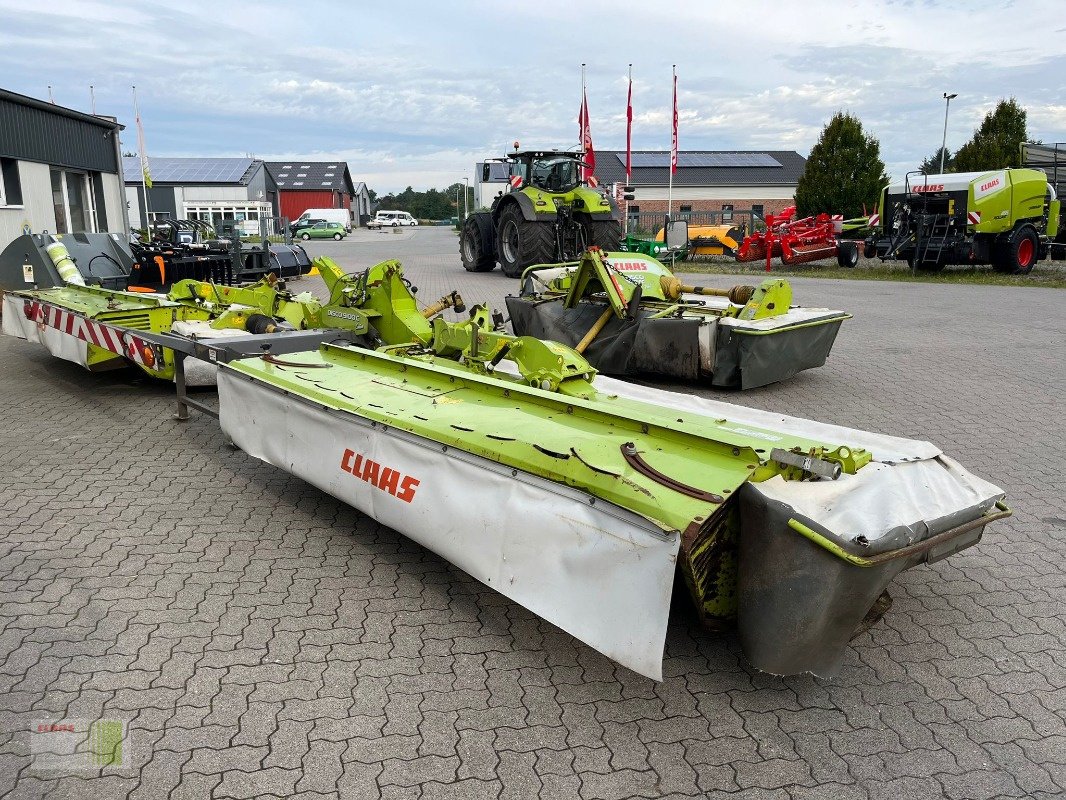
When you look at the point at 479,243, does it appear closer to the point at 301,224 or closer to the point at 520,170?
the point at 520,170

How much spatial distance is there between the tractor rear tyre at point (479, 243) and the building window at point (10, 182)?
8.71 metres

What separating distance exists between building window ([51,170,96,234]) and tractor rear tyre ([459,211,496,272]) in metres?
7.71

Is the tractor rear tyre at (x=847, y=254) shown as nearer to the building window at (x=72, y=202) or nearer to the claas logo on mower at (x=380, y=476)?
the building window at (x=72, y=202)

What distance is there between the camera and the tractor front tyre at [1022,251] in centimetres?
1631

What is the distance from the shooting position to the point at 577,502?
275 centimetres

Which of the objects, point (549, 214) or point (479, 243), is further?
point (479, 243)

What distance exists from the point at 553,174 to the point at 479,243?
9.18ft

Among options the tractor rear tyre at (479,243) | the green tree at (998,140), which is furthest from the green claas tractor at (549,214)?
the green tree at (998,140)

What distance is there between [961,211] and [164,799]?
17720 mm

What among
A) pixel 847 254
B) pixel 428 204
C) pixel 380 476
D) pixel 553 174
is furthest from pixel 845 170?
pixel 428 204

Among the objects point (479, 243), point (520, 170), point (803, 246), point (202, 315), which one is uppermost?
point (520, 170)

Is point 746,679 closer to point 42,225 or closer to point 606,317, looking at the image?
point 606,317

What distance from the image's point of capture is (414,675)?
2922 mm

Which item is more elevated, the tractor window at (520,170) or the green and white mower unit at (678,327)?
the tractor window at (520,170)
